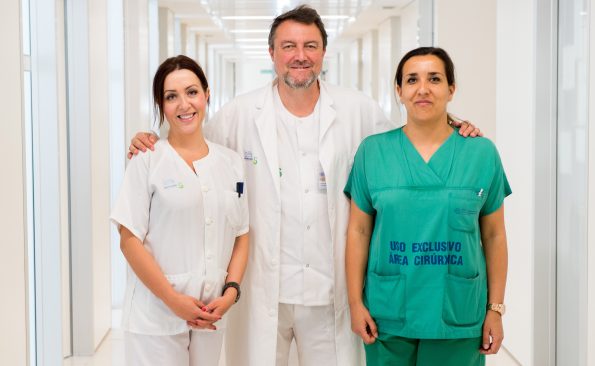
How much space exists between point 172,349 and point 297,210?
0.62m

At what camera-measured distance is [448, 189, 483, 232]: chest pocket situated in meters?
2.07

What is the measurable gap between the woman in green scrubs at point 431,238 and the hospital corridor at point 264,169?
87 mm

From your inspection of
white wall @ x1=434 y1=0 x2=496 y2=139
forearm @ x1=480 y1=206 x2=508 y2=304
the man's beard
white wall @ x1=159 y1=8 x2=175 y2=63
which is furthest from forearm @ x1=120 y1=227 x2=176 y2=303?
white wall @ x1=159 y1=8 x2=175 y2=63

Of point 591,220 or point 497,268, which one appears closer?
point 497,268

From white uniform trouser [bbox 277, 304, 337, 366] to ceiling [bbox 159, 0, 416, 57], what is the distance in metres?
5.20

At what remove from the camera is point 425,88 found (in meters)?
2.11

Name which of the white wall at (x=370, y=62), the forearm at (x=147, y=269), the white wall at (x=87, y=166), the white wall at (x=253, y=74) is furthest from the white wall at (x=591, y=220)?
the white wall at (x=253, y=74)

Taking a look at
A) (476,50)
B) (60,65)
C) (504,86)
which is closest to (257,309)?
(60,65)

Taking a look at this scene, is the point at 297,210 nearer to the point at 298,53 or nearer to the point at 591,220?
the point at 298,53

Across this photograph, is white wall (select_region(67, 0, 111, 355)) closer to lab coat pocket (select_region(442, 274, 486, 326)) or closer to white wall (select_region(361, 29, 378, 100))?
lab coat pocket (select_region(442, 274, 486, 326))

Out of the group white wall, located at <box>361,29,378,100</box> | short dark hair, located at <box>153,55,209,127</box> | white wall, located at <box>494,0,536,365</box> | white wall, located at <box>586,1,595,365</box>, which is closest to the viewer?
short dark hair, located at <box>153,55,209,127</box>

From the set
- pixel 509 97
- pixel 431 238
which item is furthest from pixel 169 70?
pixel 509 97

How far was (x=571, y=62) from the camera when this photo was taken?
3.32 metres

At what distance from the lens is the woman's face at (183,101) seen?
2.11m
